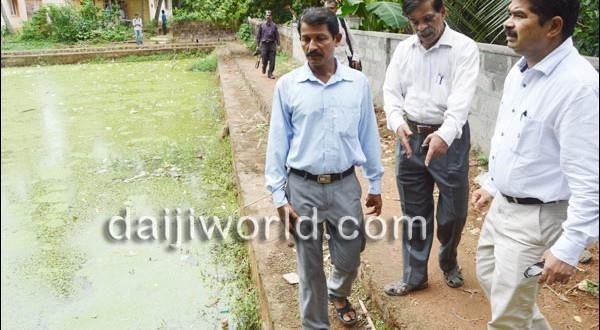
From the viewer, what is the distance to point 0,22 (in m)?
0.96

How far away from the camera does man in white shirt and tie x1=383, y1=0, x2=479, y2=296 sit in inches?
92.0

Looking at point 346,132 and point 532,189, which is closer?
point 532,189

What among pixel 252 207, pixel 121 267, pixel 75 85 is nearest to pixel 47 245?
pixel 121 267

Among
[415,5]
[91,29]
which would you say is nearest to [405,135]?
[415,5]

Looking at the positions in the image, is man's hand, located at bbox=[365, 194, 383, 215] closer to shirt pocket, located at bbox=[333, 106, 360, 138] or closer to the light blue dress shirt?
the light blue dress shirt

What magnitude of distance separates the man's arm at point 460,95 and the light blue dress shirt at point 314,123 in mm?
368

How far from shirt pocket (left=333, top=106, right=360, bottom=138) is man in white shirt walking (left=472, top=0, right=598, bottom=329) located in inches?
24.1

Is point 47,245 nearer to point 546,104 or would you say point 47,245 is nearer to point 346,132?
point 346,132

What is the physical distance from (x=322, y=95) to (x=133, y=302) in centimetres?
221

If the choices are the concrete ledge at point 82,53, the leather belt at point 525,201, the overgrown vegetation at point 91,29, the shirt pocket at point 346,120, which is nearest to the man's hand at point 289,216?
the shirt pocket at point 346,120

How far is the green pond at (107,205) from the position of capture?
3477mm

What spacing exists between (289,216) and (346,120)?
1.57 feet

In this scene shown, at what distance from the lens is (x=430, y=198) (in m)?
2.64

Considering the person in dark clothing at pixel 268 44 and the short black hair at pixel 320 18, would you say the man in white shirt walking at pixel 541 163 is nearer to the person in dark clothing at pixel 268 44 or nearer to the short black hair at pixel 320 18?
the short black hair at pixel 320 18
